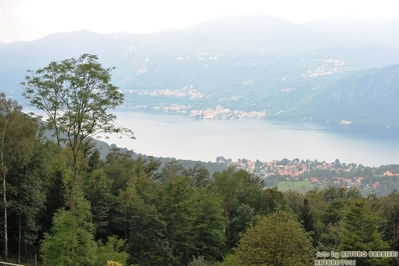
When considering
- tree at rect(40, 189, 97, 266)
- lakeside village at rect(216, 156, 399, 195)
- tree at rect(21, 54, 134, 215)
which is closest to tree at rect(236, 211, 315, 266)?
tree at rect(40, 189, 97, 266)

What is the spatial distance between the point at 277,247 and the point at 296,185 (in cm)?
6095

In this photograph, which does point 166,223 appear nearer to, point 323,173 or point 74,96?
point 74,96

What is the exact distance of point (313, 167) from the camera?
279ft

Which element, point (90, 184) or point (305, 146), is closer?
point (90, 184)

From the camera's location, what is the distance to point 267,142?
112750mm

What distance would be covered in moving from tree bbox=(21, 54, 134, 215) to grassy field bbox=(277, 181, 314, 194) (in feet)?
189

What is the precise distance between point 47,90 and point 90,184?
879 centimetres

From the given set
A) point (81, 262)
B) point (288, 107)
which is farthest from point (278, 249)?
point (288, 107)

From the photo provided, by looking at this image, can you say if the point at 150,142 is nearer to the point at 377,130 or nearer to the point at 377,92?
the point at 377,130

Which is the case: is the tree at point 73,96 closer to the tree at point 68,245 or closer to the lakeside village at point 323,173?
the tree at point 68,245

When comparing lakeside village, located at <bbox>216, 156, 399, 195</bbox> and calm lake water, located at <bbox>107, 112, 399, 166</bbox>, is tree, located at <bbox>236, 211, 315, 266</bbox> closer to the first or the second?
lakeside village, located at <bbox>216, 156, 399, 195</bbox>

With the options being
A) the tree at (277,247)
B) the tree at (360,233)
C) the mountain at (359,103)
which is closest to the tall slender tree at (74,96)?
the tree at (277,247)

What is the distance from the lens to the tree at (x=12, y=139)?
13328mm

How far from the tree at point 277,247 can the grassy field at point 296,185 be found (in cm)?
5556
